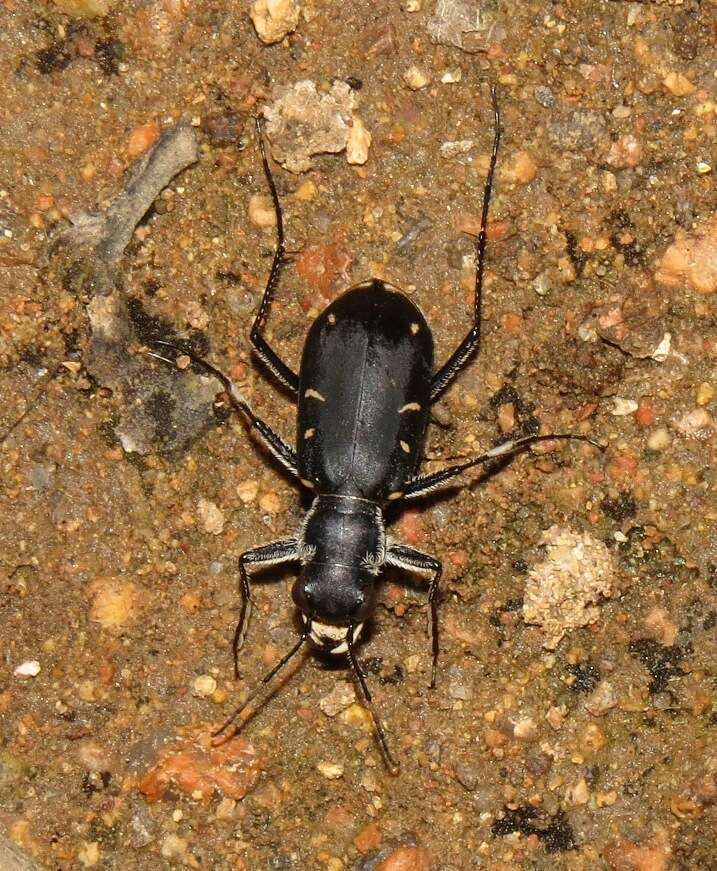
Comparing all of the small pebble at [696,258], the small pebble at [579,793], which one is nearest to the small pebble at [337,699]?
the small pebble at [579,793]

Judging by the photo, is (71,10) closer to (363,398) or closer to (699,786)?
(363,398)

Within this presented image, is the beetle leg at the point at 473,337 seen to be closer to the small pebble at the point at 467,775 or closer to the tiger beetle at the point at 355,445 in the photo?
the tiger beetle at the point at 355,445

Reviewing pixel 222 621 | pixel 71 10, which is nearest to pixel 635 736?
pixel 222 621

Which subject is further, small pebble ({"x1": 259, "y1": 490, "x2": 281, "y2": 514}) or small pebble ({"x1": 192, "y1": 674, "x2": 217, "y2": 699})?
small pebble ({"x1": 259, "y1": 490, "x2": 281, "y2": 514})

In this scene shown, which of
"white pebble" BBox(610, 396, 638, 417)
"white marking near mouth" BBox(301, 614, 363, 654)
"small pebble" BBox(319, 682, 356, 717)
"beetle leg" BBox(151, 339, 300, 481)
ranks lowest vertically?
"small pebble" BBox(319, 682, 356, 717)

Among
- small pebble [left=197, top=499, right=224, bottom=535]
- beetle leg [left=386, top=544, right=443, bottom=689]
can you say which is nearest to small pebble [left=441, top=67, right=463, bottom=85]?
beetle leg [left=386, top=544, right=443, bottom=689]

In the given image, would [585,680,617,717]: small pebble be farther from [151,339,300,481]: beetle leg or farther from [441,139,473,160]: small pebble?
[441,139,473,160]: small pebble
